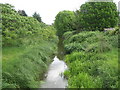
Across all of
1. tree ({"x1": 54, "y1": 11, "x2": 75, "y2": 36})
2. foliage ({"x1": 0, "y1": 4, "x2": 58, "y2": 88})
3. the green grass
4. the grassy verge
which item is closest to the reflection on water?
foliage ({"x1": 0, "y1": 4, "x2": 58, "y2": 88})

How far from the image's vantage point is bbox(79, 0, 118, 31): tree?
18.7 metres

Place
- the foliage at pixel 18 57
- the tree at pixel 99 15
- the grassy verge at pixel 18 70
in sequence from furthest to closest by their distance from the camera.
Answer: the tree at pixel 99 15 < the foliage at pixel 18 57 < the grassy verge at pixel 18 70

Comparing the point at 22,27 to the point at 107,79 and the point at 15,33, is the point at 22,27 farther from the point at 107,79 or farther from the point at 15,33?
the point at 107,79

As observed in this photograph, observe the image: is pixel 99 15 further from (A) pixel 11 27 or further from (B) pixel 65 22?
(A) pixel 11 27

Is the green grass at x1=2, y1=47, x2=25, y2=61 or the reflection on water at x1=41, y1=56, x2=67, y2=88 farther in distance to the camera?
the reflection on water at x1=41, y1=56, x2=67, y2=88

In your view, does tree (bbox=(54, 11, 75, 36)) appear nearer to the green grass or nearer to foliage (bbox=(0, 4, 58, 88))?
foliage (bbox=(0, 4, 58, 88))

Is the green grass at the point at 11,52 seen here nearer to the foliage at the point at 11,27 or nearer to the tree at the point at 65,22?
the foliage at the point at 11,27

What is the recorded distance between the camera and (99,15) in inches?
733

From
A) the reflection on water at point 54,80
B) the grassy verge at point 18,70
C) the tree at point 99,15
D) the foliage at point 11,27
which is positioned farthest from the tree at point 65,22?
the grassy verge at point 18,70

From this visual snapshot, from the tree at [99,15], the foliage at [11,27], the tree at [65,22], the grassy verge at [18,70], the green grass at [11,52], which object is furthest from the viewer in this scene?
the tree at [65,22]

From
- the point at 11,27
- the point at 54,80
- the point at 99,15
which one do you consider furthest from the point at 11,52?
the point at 99,15

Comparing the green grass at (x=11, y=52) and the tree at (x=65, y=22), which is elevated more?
the tree at (x=65, y=22)

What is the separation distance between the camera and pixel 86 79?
245 inches

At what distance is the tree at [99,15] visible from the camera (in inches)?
738
